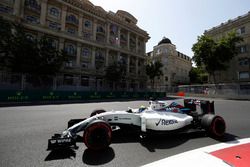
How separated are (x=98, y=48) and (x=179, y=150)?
30.4 m

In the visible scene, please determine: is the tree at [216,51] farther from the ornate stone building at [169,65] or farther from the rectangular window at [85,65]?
the rectangular window at [85,65]

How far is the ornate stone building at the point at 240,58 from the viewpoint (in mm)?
28391

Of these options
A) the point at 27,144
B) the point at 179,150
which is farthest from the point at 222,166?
the point at 27,144

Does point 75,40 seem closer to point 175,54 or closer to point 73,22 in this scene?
point 73,22

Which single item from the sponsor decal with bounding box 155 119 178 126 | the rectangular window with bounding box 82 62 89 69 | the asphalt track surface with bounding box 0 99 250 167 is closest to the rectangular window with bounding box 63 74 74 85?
the rectangular window with bounding box 82 62 89 69

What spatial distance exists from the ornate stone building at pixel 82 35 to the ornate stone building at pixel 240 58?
20847mm

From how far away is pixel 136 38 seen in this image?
1510 inches

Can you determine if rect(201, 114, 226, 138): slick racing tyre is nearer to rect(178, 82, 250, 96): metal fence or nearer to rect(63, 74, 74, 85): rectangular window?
rect(178, 82, 250, 96): metal fence

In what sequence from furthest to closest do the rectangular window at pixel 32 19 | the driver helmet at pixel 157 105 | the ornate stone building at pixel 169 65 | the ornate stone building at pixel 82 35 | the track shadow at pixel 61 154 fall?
the ornate stone building at pixel 169 65 < the rectangular window at pixel 32 19 < the ornate stone building at pixel 82 35 < the driver helmet at pixel 157 105 < the track shadow at pixel 61 154

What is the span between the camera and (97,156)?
2283 mm

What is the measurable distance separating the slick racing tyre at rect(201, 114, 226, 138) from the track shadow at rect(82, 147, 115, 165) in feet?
8.16

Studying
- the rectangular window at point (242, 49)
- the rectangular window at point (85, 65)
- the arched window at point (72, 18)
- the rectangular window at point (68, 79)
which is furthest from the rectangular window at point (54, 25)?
the rectangular window at point (242, 49)

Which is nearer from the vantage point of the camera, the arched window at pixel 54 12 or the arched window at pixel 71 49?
the arched window at pixel 54 12

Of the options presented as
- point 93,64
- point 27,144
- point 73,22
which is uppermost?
point 73,22
